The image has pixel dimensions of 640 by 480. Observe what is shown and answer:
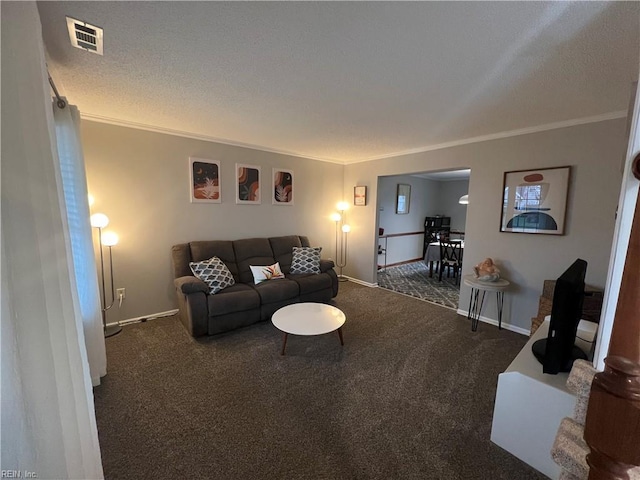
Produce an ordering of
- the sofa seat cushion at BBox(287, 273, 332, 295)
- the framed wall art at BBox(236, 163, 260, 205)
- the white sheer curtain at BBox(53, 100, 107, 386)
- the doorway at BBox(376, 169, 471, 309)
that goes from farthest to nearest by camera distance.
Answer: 1. the doorway at BBox(376, 169, 471, 309)
2. the framed wall art at BBox(236, 163, 260, 205)
3. the sofa seat cushion at BBox(287, 273, 332, 295)
4. the white sheer curtain at BBox(53, 100, 107, 386)

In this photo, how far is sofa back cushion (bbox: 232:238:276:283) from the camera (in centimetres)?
365

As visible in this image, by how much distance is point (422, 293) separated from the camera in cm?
444

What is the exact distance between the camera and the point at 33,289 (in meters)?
0.84

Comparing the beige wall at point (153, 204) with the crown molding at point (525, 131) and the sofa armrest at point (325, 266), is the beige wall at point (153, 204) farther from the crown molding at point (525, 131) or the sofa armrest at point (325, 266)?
the crown molding at point (525, 131)

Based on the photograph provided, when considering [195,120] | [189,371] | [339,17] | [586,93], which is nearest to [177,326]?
[189,371]

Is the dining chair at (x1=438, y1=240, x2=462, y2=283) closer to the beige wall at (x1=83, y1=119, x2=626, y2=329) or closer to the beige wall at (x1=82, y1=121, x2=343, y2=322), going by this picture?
the beige wall at (x1=83, y1=119, x2=626, y2=329)

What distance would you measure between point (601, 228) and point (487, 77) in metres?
2.02

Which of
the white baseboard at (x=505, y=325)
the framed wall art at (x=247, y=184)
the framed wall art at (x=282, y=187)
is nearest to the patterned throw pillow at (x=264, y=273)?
the framed wall art at (x=247, y=184)

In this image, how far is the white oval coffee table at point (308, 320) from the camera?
2.39 metres

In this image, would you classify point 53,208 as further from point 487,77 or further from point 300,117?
point 487,77

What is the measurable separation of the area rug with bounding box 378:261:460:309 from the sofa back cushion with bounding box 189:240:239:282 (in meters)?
2.65

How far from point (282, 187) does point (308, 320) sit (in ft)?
7.88

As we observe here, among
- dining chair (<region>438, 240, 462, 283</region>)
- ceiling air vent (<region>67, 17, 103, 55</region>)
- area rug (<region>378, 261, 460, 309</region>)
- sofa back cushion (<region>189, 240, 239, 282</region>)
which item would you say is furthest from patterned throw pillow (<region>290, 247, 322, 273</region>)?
ceiling air vent (<region>67, 17, 103, 55</region>)

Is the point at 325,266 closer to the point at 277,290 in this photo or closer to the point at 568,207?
the point at 277,290
